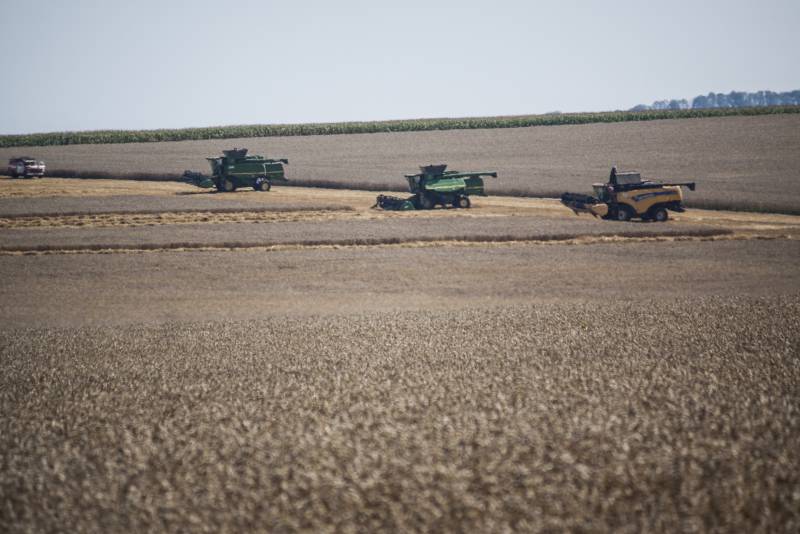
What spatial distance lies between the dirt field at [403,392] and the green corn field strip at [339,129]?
66.8m

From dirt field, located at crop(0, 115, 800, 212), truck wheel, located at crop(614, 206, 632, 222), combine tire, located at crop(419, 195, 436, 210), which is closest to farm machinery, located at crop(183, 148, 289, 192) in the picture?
dirt field, located at crop(0, 115, 800, 212)

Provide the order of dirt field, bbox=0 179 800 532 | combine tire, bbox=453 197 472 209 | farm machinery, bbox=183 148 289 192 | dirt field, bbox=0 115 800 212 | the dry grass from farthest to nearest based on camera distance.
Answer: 1. farm machinery, bbox=183 148 289 192
2. dirt field, bbox=0 115 800 212
3. combine tire, bbox=453 197 472 209
4. dirt field, bbox=0 179 800 532
5. the dry grass

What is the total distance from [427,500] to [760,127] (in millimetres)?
76279

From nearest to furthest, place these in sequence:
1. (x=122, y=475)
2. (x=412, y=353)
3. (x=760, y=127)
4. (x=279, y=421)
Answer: (x=122, y=475) < (x=279, y=421) < (x=412, y=353) < (x=760, y=127)

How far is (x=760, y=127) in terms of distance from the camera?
72.7m

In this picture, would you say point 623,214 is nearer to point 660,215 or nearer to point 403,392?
point 660,215

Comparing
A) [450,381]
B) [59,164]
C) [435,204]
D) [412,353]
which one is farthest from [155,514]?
[59,164]

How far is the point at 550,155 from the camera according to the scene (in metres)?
67.7

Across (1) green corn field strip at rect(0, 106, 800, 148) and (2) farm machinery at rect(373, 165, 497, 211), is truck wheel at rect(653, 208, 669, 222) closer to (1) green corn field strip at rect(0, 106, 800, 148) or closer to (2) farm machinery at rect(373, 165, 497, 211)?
(2) farm machinery at rect(373, 165, 497, 211)

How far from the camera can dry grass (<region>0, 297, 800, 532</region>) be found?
22.9 feet

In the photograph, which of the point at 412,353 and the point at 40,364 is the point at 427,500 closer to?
the point at 412,353

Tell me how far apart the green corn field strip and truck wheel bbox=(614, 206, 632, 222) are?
57782 mm

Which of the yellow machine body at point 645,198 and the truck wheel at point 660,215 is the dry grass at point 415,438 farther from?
the truck wheel at point 660,215

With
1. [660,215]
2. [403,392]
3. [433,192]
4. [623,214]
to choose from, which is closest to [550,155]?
[433,192]
